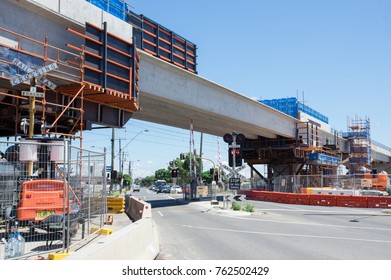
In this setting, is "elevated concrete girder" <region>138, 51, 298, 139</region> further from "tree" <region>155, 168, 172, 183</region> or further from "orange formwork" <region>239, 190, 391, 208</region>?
"tree" <region>155, 168, 172, 183</region>

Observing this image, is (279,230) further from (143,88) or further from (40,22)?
(40,22)

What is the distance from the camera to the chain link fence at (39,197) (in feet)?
26.6

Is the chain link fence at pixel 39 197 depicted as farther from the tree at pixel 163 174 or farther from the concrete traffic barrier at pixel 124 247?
the tree at pixel 163 174

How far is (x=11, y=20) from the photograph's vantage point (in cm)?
1448

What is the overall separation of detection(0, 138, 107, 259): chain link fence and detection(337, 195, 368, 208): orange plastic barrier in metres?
23.4

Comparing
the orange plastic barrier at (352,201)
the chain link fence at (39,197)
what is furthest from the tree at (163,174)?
the chain link fence at (39,197)

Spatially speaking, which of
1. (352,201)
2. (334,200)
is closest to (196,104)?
(334,200)

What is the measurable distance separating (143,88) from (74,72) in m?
5.05

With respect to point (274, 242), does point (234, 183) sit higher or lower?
higher

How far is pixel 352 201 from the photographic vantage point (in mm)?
29234

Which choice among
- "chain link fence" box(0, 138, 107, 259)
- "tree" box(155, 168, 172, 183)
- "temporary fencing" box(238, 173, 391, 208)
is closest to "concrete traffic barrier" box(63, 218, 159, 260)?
"chain link fence" box(0, 138, 107, 259)

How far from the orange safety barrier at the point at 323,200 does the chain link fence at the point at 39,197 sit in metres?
23.7

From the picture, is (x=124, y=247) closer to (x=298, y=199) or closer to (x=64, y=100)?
(x=64, y=100)

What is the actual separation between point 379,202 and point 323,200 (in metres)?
4.11
